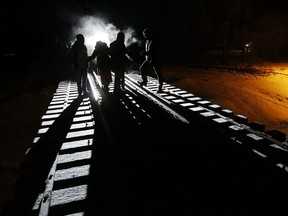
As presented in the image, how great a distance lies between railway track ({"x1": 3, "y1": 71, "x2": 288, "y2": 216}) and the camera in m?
3.27

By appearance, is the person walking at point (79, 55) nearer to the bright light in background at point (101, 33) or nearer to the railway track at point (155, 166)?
the railway track at point (155, 166)

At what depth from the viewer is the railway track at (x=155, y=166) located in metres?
3.27

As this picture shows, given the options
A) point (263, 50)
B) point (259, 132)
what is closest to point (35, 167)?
point (259, 132)

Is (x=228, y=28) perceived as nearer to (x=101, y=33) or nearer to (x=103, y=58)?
(x=101, y=33)

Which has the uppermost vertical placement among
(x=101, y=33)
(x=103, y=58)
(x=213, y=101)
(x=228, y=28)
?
(x=228, y=28)

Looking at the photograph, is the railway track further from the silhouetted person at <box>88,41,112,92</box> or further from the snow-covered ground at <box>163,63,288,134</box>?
the snow-covered ground at <box>163,63,288,134</box>

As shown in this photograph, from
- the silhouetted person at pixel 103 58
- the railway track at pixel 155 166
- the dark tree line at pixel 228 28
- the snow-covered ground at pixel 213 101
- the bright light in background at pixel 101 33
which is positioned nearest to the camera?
the railway track at pixel 155 166

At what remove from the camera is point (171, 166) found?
4.11 meters

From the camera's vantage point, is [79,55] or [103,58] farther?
[103,58]

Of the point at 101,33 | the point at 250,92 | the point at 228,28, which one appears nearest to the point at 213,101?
the point at 250,92

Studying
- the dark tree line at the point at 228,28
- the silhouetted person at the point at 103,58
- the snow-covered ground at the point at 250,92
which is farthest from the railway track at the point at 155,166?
the dark tree line at the point at 228,28

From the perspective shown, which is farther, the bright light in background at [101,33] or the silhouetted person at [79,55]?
the bright light in background at [101,33]

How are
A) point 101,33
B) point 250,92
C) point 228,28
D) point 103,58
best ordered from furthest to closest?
point 101,33 < point 228,28 < point 250,92 < point 103,58

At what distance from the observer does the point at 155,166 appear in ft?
13.5
